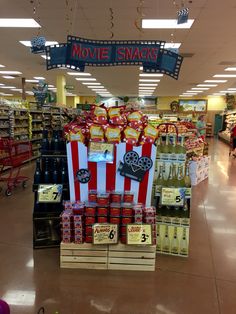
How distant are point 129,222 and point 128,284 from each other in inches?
22.5

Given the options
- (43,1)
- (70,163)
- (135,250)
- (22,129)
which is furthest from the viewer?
(22,129)

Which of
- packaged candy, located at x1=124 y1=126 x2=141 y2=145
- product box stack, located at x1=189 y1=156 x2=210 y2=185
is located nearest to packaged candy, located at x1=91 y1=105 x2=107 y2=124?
packaged candy, located at x1=124 y1=126 x2=141 y2=145

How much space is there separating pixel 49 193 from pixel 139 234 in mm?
1112

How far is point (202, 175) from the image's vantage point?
23.3 ft

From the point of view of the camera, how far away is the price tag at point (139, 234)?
275cm

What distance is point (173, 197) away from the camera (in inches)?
120

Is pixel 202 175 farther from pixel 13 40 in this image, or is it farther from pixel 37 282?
pixel 13 40

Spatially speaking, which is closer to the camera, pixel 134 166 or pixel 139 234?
pixel 139 234

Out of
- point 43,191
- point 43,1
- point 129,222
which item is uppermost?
point 43,1

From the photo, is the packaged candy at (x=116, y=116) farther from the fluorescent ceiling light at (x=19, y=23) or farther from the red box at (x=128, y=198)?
the fluorescent ceiling light at (x=19, y=23)

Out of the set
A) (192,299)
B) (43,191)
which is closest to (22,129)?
(43,191)

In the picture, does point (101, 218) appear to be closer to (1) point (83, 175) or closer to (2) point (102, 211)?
(2) point (102, 211)

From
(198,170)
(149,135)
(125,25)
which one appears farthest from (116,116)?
(125,25)

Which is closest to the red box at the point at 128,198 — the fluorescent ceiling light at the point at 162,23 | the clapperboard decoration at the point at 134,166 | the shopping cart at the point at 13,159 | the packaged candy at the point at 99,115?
the clapperboard decoration at the point at 134,166
